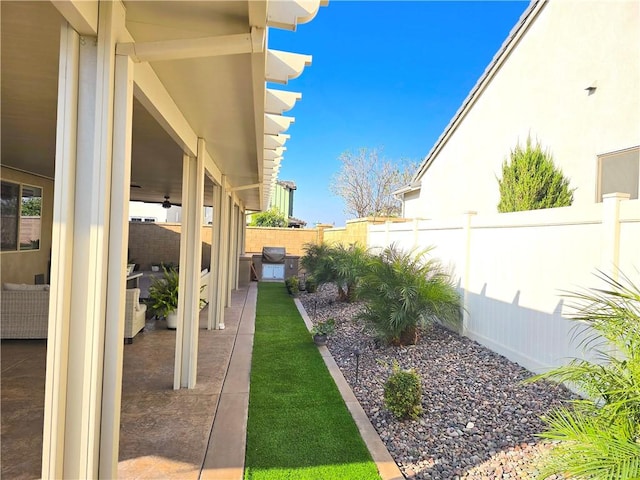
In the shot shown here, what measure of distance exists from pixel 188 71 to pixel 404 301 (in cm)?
444

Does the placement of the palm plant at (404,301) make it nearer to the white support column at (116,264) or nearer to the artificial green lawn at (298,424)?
the artificial green lawn at (298,424)

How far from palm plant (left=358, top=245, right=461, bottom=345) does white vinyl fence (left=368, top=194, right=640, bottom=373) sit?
370 mm

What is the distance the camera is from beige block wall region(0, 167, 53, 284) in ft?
25.5

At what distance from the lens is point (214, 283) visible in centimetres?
723

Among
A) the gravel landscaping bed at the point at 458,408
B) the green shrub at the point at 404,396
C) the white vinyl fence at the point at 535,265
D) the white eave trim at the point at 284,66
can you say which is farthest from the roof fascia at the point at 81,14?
the white vinyl fence at the point at 535,265

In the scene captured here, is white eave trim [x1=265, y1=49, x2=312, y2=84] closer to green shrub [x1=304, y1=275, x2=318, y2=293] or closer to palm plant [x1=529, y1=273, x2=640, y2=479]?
palm plant [x1=529, y1=273, x2=640, y2=479]

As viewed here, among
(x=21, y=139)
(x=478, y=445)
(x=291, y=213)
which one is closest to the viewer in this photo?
(x=478, y=445)

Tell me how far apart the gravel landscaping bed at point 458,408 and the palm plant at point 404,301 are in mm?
315

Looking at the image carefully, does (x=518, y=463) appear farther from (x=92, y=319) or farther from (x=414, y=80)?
(x=414, y=80)

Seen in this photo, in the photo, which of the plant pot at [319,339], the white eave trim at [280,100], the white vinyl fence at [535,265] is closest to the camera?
the white eave trim at [280,100]

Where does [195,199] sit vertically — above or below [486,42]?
below

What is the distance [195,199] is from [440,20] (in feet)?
39.7

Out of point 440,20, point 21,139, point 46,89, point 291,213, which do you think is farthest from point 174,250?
point 291,213

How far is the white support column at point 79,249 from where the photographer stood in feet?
6.16
